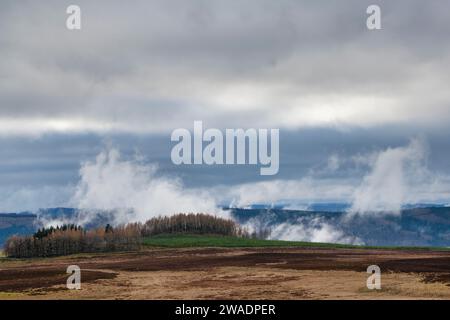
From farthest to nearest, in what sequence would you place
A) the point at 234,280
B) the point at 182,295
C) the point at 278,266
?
the point at 278,266
the point at 234,280
the point at 182,295

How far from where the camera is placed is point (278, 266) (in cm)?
14788
